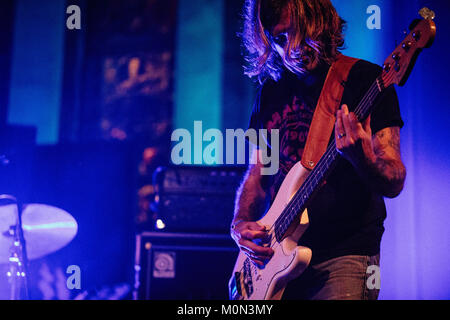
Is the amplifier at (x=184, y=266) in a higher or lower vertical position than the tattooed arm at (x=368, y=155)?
lower

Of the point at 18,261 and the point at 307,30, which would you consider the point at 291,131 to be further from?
the point at 18,261

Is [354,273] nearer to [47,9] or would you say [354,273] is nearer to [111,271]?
[111,271]

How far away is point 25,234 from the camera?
262 cm

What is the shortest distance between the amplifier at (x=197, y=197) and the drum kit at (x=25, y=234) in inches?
24.9

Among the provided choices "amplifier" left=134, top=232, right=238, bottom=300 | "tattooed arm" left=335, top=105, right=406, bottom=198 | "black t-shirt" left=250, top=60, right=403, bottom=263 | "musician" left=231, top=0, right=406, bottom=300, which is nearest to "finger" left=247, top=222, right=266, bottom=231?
"musician" left=231, top=0, right=406, bottom=300

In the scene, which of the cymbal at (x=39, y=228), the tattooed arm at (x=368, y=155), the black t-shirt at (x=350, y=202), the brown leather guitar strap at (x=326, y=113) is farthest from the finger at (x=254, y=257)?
the cymbal at (x=39, y=228)

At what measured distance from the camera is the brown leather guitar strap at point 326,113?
1.55m

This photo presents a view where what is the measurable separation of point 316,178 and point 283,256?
0.99ft

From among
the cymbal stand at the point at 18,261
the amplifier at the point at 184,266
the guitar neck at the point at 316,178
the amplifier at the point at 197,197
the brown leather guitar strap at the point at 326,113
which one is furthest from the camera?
the amplifier at the point at 197,197

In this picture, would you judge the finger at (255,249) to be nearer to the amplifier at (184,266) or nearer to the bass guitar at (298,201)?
the bass guitar at (298,201)

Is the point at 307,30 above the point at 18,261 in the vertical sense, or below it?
above

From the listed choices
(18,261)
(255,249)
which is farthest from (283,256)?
(18,261)

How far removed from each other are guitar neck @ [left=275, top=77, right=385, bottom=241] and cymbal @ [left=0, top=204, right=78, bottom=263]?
62.7 inches

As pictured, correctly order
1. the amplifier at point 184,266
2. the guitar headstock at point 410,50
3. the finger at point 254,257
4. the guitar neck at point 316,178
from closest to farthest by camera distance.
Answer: the guitar headstock at point 410,50
the guitar neck at point 316,178
the finger at point 254,257
the amplifier at point 184,266
